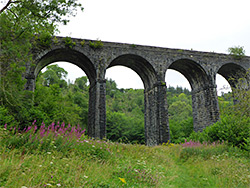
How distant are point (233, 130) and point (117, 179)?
22.9 ft

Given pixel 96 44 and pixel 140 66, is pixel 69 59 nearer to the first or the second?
pixel 96 44

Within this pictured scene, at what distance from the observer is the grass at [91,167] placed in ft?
12.9

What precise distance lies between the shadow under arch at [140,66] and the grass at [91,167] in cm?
963

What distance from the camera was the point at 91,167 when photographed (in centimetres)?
497

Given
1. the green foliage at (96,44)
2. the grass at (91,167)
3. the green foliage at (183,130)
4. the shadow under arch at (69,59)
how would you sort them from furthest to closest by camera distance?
the green foliage at (183,130) < the green foliage at (96,44) < the shadow under arch at (69,59) < the grass at (91,167)

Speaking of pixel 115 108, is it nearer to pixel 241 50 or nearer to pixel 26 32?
pixel 241 50

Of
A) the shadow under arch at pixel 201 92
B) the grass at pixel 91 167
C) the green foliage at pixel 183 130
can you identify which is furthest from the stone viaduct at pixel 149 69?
the grass at pixel 91 167

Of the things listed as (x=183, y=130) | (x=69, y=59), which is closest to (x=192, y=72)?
(x=183, y=130)

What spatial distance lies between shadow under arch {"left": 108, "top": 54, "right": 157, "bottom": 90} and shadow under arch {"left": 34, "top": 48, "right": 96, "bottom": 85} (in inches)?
81.8

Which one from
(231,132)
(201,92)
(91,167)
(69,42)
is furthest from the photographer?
(201,92)

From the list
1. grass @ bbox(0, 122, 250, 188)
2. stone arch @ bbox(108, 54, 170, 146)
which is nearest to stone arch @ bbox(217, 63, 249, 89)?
stone arch @ bbox(108, 54, 170, 146)

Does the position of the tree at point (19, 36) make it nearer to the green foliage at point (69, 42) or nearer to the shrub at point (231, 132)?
the green foliage at point (69, 42)

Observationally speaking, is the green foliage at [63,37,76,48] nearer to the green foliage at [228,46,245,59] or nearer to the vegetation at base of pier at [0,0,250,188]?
the vegetation at base of pier at [0,0,250,188]

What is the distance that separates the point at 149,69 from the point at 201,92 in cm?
531
